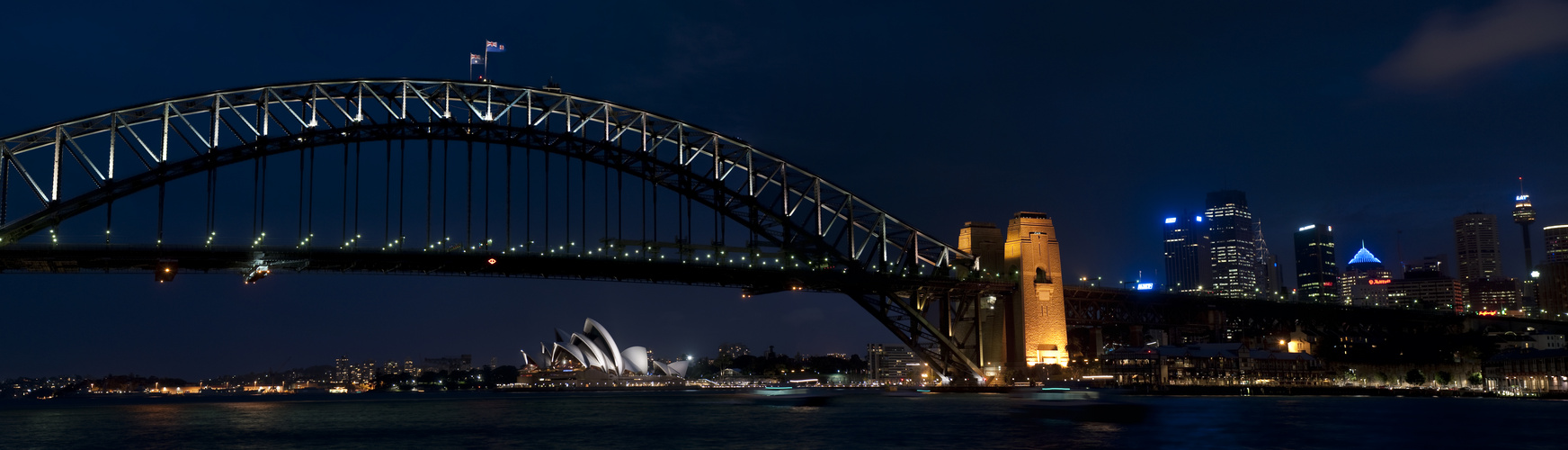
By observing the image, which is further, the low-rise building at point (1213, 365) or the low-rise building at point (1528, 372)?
the low-rise building at point (1213, 365)

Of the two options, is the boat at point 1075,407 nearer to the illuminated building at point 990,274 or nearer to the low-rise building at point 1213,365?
the illuminated building at point 990,274

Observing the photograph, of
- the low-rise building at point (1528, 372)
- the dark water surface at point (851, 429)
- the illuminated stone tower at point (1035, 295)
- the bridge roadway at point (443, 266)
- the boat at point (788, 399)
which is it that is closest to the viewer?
the dark water surface at point (851, 429)

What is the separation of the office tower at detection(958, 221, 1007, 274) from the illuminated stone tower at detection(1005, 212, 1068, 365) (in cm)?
97

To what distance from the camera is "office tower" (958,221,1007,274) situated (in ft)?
339

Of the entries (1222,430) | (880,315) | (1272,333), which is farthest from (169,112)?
(1272,333)

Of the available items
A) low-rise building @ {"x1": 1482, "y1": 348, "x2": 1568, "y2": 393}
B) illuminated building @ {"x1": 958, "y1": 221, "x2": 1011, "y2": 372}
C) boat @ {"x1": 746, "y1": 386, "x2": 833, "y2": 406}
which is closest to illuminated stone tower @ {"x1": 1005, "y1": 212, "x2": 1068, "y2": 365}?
illuminated building @ {"x1": 958, "y1": 221, "x2": 1011, "y2": 372}

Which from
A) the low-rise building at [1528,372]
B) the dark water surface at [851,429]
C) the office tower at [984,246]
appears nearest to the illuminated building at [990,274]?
the office tower at [984,246]

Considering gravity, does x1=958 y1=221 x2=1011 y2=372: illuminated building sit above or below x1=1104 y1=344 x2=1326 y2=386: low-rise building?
above

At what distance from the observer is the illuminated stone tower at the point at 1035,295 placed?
101250 mm

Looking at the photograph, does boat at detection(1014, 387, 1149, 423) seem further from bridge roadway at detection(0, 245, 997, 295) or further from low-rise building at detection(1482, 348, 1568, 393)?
Result: low-rise building at detection(1482, 348, 1568, 393)

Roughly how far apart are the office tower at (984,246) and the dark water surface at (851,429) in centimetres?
1914

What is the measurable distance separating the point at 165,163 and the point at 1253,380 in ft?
356

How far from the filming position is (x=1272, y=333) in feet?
497

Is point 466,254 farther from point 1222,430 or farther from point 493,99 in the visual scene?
point 1222,430
